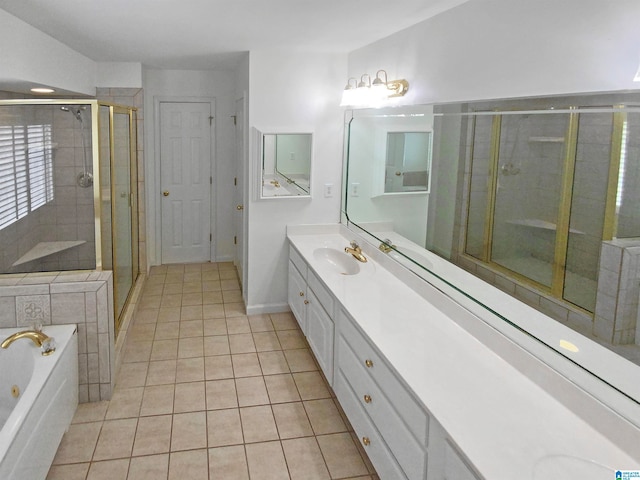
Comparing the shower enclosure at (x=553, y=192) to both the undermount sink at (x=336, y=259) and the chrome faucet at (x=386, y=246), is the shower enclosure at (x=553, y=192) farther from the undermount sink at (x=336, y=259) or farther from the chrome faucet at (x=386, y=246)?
the undermount sink at (x=336, y=259)

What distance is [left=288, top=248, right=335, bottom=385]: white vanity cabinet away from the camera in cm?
322

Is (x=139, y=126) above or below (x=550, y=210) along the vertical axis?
above

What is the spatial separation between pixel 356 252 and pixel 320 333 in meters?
0.70

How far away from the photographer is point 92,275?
125 inches

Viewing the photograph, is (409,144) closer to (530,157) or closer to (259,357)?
(530,157)

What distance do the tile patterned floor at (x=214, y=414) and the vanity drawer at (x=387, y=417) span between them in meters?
0.40

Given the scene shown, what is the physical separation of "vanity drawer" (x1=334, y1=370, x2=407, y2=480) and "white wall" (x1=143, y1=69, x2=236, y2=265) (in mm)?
3451

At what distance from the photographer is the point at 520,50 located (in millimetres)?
2199

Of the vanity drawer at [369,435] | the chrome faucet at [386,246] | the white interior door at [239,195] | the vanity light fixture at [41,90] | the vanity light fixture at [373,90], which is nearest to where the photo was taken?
the vanity drawer at [369,435]

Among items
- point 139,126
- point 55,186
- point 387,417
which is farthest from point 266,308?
point 387,417

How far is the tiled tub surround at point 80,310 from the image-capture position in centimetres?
300

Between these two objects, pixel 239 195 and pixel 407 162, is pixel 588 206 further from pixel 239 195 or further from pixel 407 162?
pixel 239 195

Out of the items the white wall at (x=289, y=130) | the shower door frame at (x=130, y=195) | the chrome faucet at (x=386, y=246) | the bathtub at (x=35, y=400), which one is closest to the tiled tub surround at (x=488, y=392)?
the chrome faucet at (x=386, y=246)

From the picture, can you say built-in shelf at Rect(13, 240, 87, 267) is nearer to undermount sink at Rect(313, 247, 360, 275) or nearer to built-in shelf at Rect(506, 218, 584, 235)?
undermount sink at Rect(313, 247, 360, 275)
